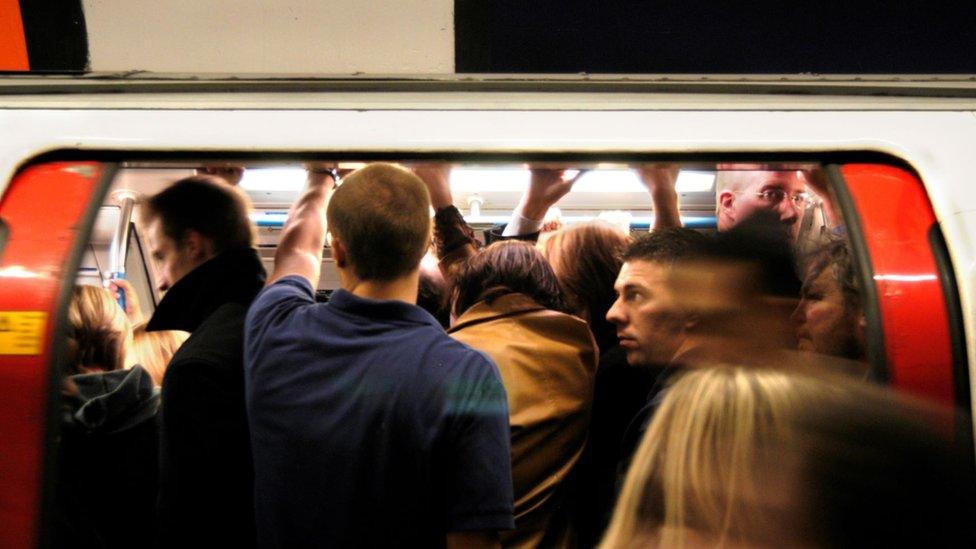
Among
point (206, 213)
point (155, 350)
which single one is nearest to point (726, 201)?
point (206, 213)

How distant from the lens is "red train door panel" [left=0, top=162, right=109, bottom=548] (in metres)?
1.21

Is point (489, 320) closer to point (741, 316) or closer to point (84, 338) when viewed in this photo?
point (741, 316)

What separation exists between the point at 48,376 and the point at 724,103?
4.38 ft

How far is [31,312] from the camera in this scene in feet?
4.08

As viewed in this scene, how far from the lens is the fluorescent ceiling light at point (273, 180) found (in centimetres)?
305

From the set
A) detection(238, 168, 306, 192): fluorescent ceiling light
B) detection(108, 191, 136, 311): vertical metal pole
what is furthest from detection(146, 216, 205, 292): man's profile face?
detection(108, 191, 136, 311): vertical metal pole

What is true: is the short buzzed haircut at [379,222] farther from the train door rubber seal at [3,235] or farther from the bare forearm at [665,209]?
the bare forearm at [665,209]

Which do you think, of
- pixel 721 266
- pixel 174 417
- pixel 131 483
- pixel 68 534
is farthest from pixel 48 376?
pixel 721 266

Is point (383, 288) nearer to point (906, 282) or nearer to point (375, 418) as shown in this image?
point (375, 418)

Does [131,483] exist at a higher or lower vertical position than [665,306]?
lower

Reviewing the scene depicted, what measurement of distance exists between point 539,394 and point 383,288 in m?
0.48

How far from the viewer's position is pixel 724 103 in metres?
1.38

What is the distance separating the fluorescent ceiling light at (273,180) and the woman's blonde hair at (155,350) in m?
0.73

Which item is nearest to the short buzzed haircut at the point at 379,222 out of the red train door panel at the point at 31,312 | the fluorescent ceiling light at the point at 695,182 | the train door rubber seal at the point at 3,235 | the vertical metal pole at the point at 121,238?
the red train door panel at the point at 31,312
